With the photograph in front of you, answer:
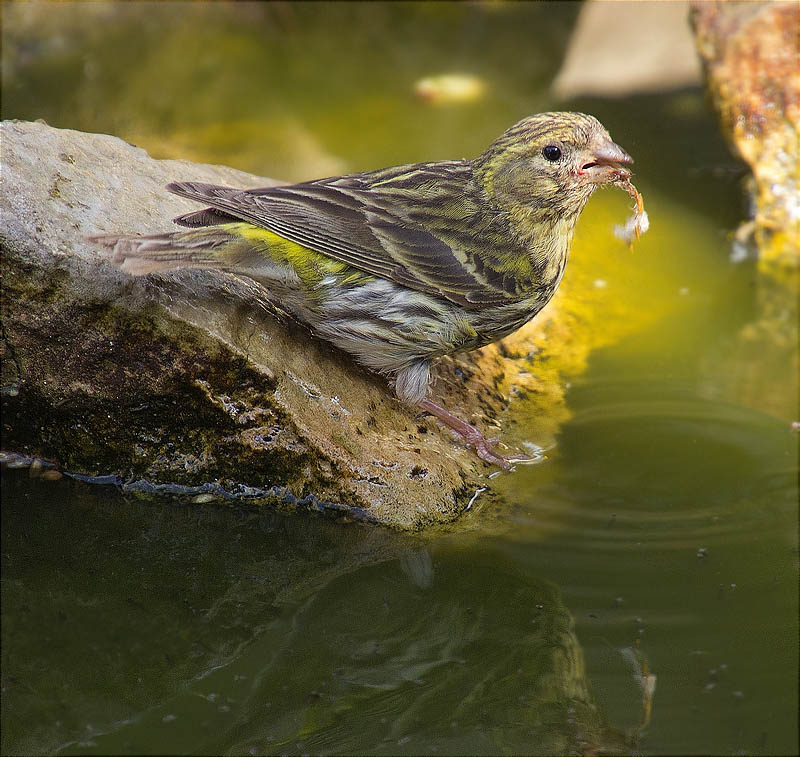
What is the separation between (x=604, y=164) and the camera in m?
4.47

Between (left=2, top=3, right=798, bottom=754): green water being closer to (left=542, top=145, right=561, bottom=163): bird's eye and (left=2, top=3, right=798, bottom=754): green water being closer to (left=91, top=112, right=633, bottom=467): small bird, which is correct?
(left=91, top=112, right=633, bottom=467): small bird

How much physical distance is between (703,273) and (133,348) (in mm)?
4030

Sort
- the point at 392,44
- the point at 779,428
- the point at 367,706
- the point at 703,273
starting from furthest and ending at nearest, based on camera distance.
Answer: the point at 392,44 < the point at 703,273 < the point at 779,428 < the point at 367,706

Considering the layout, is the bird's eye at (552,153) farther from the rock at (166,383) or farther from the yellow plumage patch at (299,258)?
the rock at (166,383)

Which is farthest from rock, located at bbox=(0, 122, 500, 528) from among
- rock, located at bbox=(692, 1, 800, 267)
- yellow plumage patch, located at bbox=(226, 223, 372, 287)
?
rock, located at bbox=(692, 1, 800, 267)

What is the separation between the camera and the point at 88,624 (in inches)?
147

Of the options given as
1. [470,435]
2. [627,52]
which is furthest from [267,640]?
[627,52]

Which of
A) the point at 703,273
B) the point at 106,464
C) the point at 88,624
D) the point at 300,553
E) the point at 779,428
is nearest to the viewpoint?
the point at 88,624

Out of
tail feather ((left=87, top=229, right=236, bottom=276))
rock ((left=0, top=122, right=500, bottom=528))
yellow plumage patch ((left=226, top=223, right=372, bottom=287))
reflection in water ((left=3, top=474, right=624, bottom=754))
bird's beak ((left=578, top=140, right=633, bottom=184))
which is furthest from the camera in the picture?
bird's beak ((left=578, top=140, right=633, bottom=184))

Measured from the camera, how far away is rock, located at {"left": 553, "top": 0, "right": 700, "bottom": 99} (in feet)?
28.3

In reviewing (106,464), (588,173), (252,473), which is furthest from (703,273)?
(106,464)

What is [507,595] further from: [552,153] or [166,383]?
[552,153]

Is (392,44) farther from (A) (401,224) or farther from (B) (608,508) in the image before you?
(B) (608,508)

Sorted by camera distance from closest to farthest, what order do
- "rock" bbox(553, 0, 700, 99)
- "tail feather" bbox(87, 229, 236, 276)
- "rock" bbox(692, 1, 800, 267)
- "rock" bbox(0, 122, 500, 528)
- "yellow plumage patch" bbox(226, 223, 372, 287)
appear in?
"tail feather" bbox(87, 229, 236, 276) < "rock" bbox(0, 122, 500, 528) < "yellow plumage patch" bbox(226, 223, 372, 287) < "rock" bbox(692, 1, 800, 267) < "rock" bbox(553, 0, 700, 99)
